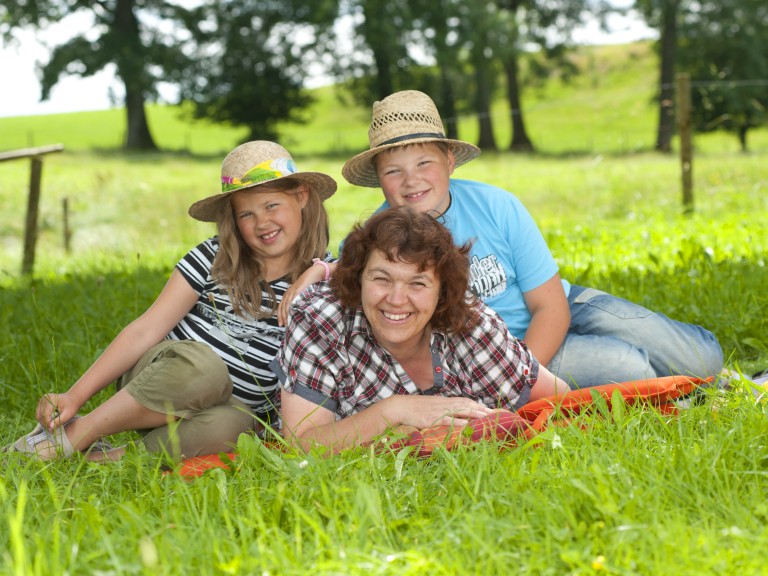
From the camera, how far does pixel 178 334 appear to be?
3.85m

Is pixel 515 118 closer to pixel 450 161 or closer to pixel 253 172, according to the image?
pixel 450 161

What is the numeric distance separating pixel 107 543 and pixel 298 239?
1959mm

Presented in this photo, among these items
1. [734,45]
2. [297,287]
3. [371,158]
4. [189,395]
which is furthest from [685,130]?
[734,45]

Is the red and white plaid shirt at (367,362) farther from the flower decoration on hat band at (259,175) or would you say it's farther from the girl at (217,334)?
the flower decoration on hat band at (259,175)

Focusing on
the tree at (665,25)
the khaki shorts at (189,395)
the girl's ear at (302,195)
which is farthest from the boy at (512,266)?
the tree at (665,25)

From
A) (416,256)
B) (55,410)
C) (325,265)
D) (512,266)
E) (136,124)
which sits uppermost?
(416,256)

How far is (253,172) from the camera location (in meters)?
3.71

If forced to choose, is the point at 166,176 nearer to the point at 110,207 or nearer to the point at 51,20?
the point at 110,207

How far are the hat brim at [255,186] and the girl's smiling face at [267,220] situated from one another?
0.06 meters

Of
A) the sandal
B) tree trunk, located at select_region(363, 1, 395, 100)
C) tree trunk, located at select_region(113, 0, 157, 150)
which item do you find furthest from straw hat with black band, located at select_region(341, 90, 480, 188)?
tree trunk, located at select_region(113, 0, 157, 150)

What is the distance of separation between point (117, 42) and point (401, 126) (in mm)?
27587

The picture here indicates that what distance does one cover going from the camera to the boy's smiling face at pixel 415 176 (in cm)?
379

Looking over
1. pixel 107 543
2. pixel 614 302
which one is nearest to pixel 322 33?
pixel 614 302

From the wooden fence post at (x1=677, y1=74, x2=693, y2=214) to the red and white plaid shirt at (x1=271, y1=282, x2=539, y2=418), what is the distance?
6.85 metres
